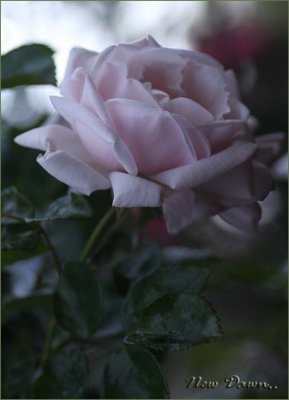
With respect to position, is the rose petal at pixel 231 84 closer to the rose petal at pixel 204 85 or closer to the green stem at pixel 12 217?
the rose petal at pixel 204 85

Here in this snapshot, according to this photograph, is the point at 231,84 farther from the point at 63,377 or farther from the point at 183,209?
the point at 63,377

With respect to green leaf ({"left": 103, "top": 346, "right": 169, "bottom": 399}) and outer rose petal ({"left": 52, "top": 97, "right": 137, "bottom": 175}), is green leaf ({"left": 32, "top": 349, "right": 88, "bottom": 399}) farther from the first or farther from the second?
A: outer rose petal ({"left": 52, "top": 97, "right": 137, "bottom": 175})

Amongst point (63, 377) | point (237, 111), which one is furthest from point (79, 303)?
point (237, 111)

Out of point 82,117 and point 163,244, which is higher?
point 82,117

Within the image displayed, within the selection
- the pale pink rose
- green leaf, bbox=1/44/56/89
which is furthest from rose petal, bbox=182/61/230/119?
green leaf, bbox=1/44/56/89

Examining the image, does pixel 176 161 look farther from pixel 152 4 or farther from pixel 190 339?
pixel 152 4

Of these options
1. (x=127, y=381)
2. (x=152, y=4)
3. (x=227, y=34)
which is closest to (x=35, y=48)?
(x=152, y=4)
